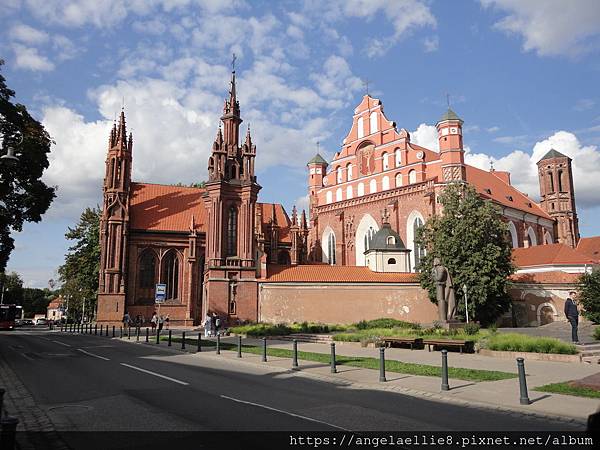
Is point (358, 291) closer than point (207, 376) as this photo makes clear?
No

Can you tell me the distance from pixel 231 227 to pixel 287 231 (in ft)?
52.6

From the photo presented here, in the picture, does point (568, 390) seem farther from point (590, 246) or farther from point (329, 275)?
point (590, 246)

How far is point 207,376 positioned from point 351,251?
39.5 metres

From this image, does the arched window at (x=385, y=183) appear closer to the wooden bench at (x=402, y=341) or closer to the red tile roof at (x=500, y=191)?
the red tile roof at (x=500, y=191)

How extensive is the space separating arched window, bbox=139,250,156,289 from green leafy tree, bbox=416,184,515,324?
2621 centimetres

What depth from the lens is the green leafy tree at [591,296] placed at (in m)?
34.5

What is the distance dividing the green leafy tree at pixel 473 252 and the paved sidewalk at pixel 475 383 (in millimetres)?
15176

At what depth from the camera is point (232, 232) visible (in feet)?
130

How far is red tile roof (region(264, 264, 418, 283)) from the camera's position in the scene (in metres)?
38.4

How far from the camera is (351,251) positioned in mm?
52531

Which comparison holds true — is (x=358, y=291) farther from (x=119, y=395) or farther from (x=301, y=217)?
(x=119, y=395)

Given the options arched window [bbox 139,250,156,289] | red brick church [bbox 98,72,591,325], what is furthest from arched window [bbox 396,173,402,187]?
arched window [bbox 139,250,156,289]
